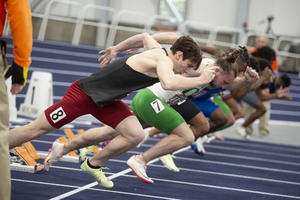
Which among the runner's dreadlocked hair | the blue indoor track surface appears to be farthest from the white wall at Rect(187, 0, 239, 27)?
the runner's dreadlocked hair

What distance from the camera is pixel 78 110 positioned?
3.71 metres

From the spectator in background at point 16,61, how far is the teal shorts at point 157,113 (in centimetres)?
195

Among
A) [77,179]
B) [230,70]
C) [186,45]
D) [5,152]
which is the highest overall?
[186,45]

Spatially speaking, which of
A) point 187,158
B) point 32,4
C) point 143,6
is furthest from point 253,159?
point 143,6

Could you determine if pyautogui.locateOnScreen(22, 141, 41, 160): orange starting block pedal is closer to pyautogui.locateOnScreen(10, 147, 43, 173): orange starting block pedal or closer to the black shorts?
pyautogui.locateOnScreen(10, 147, 43, 173): orange starting block pedal

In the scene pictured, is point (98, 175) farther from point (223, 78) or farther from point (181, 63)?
point (223, 78)

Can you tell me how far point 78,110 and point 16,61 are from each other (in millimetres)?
1116

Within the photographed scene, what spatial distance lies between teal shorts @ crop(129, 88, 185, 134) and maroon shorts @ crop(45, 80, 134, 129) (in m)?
0.65

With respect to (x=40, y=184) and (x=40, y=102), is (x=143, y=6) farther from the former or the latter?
(x=40, y=184)

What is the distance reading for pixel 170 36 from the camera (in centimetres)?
463

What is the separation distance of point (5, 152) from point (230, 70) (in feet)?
9.11

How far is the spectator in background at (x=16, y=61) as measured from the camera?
241cm

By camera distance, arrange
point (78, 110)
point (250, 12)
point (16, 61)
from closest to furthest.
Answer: point (16, 61) → point (78, 110) → point (250, 12)

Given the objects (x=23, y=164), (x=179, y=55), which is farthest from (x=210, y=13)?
(x=179, y=55)
